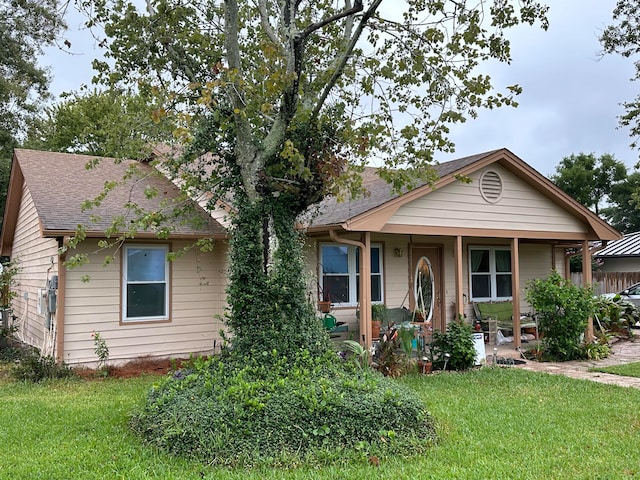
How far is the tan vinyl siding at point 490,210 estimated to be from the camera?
1014cm

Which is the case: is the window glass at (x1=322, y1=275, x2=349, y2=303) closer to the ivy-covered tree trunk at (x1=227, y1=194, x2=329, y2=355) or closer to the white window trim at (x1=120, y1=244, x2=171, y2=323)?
the white window trim at (x1=120, y1=244, x2=171, y2=323)

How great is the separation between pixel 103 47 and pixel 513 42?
565cm

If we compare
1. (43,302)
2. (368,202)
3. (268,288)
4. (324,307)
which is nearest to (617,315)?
(324,307)

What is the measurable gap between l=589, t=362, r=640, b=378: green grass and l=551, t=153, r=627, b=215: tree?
35.6m

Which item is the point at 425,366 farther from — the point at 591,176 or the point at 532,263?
the point at 591,176

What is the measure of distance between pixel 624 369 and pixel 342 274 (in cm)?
572

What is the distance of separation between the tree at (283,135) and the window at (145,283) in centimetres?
361

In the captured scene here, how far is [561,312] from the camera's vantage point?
408 inches

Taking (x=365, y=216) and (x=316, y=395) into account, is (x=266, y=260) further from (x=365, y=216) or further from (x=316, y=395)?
(x=365, y=216)

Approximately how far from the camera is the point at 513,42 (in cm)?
698

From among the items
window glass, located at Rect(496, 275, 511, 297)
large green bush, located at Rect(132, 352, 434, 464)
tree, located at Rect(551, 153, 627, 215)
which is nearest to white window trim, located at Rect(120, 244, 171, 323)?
large green bush, located at Rect(132, 352, 434, 464)

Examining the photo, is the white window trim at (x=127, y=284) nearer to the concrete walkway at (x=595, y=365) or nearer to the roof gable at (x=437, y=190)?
the roof gable at (x=437, y=190)

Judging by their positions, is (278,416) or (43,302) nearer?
(278,416)

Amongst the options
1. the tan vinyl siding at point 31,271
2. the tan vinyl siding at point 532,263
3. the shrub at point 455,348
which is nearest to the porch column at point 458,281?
the shrub at point 455,348
